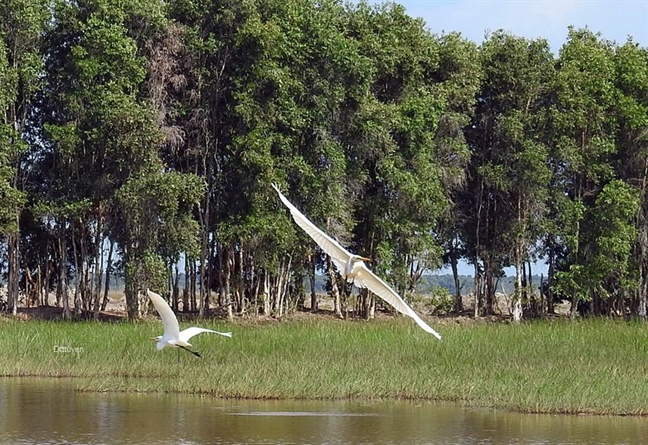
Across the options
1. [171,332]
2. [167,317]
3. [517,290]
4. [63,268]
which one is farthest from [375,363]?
[517,290]

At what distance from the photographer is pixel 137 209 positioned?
2831cm

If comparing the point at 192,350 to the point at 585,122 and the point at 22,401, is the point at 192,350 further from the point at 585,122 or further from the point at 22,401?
the point at 585,122

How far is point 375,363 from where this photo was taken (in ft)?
56.9

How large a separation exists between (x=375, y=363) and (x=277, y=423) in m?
3.96

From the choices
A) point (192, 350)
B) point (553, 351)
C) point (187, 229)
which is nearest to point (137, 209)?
point (187, 229)

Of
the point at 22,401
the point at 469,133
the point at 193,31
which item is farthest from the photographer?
the point at 469,133

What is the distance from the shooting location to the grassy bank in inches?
594

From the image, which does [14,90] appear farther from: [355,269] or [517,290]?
[355,269]

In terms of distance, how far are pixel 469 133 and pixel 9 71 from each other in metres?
13.4

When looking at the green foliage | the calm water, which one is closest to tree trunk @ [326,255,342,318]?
the green foliage

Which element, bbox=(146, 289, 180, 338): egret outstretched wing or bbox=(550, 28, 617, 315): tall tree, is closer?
bbox=(146, 289, 180, 338): egret outstretched wing

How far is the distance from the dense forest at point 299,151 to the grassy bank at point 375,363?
788 centimetres

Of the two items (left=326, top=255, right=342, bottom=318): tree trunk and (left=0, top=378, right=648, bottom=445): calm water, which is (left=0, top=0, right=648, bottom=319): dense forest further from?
(left=0, top=378, right=648, bottom=445): calm water

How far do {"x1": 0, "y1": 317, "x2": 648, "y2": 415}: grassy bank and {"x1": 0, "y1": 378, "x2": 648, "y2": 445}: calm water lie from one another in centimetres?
41
